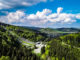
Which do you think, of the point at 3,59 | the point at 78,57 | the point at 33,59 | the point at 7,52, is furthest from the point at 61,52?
the point at 3,59

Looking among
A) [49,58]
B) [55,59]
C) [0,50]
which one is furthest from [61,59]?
[0,50]

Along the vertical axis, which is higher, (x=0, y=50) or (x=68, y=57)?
(x=0, y=50)

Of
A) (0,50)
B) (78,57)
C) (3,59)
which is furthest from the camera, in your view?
(78,57)

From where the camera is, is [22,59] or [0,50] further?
[0,50]

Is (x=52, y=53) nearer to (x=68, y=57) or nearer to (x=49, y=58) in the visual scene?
(x=49, y=58)

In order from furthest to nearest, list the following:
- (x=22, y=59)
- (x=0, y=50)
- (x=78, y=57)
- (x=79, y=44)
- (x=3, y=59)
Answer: (x=79, y=44)
(x=78, y=57)
(x=0, y=50)
(x=22, y=59)
(x=3, y=59)

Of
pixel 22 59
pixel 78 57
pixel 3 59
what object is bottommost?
pixel 78 57

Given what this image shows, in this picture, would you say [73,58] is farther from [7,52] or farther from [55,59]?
[7,52]

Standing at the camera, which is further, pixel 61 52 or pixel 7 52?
pixel 61 52

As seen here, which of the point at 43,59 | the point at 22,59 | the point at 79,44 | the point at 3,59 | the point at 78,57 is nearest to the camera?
the point at 3,59
